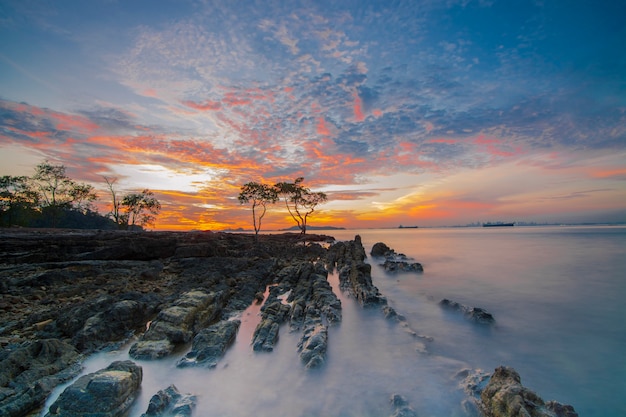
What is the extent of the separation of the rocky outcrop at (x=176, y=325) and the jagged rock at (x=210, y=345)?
0.66 m

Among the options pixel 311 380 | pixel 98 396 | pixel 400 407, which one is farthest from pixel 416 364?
pixel 98 396

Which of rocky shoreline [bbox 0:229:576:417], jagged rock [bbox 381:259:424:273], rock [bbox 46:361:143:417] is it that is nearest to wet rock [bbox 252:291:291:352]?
rocky shoreline [bbox 0:229:576:417]

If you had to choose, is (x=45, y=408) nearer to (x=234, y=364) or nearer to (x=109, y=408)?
(x=109, y=408)

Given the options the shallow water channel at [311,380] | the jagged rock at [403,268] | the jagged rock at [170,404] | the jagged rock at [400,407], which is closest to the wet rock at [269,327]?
the shallow water channel at [311,380]

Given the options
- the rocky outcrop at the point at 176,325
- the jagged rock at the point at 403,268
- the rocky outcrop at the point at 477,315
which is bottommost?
the jagged rock at the point at 403,268

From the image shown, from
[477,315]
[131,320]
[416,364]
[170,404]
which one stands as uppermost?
[131,320]

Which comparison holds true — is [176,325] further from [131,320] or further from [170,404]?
[170,404]

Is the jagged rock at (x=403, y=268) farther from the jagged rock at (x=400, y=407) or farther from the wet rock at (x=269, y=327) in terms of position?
the jagged rock at (x=400, y=407)

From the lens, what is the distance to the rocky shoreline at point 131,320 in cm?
507

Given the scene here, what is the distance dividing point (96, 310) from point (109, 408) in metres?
5.71

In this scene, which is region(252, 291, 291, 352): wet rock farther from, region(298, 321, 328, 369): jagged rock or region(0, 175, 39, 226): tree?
region(0, 175, 39, 226): tree

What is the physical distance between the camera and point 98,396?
189 inches

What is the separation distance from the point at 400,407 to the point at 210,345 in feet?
18.2

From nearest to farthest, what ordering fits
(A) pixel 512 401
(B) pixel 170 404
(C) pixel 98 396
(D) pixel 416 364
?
1. (A) pixel 512 401
2. (C) pixel 98 396
3. (B) pixel 170 404
4. (D) pixel 416 364
